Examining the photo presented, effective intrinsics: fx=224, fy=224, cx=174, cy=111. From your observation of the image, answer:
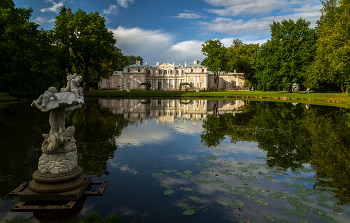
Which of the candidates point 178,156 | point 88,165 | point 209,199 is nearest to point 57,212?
point 88,165

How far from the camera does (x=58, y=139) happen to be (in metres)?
5.07

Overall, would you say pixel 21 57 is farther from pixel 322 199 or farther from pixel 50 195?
pixel 322 199

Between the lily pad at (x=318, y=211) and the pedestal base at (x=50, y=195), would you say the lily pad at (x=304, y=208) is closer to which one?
the lily pad at (x=318, y=211)

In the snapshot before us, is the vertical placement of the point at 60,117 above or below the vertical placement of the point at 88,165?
above

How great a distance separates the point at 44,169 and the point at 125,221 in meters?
2.29

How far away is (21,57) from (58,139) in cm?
2639

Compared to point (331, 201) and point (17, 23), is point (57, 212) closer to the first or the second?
point (331, 201)

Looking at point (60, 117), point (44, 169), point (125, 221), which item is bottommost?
point (125, 221)

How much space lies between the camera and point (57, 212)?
4.59m

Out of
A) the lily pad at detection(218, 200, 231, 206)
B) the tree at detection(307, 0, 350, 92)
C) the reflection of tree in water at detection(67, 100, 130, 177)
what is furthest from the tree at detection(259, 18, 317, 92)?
the lily pad at detection(218, 200, 231, 206)

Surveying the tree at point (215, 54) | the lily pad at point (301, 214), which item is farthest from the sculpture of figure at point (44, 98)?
the tree at point (215, 54)

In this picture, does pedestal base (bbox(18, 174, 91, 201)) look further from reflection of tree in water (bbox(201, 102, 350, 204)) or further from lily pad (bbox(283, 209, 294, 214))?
reflection of tree in water (bbox(201, 102, 350, 204))

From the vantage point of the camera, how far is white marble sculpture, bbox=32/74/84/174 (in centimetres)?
496

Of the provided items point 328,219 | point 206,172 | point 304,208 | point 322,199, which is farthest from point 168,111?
point 328,219
